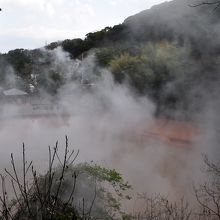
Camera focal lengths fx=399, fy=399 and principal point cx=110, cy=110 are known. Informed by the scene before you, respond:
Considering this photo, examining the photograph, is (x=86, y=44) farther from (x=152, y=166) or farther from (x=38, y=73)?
(x=152, y=166)

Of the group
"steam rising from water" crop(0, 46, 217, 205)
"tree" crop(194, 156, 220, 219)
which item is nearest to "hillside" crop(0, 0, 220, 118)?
"steam rising from water" crop(0, 46, 217, 205)

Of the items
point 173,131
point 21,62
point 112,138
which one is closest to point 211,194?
point 112,138

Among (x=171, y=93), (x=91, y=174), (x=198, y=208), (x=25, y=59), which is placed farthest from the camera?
(x=25, y=59)

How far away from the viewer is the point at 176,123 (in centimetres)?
1698

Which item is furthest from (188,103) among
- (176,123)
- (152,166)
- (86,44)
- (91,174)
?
(86,44)

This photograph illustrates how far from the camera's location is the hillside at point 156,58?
1802cm

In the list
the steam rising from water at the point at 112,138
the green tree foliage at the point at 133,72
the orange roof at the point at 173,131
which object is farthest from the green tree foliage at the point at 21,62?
the orange roof at the point at 173,131

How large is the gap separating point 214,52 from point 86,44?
484 inches

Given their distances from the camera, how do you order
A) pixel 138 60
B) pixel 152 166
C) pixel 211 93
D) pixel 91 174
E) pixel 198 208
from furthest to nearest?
pixel 138 60 < pixel 211 93 < pixel 152 166 < pixel 198 208 < pixel 91 174

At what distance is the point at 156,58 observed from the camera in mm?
20625

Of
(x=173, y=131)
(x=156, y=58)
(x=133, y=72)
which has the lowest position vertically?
(x=173, y=131)

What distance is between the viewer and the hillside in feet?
59.1

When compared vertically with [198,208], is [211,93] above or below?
above

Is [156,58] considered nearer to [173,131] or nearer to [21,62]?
[173,131]
